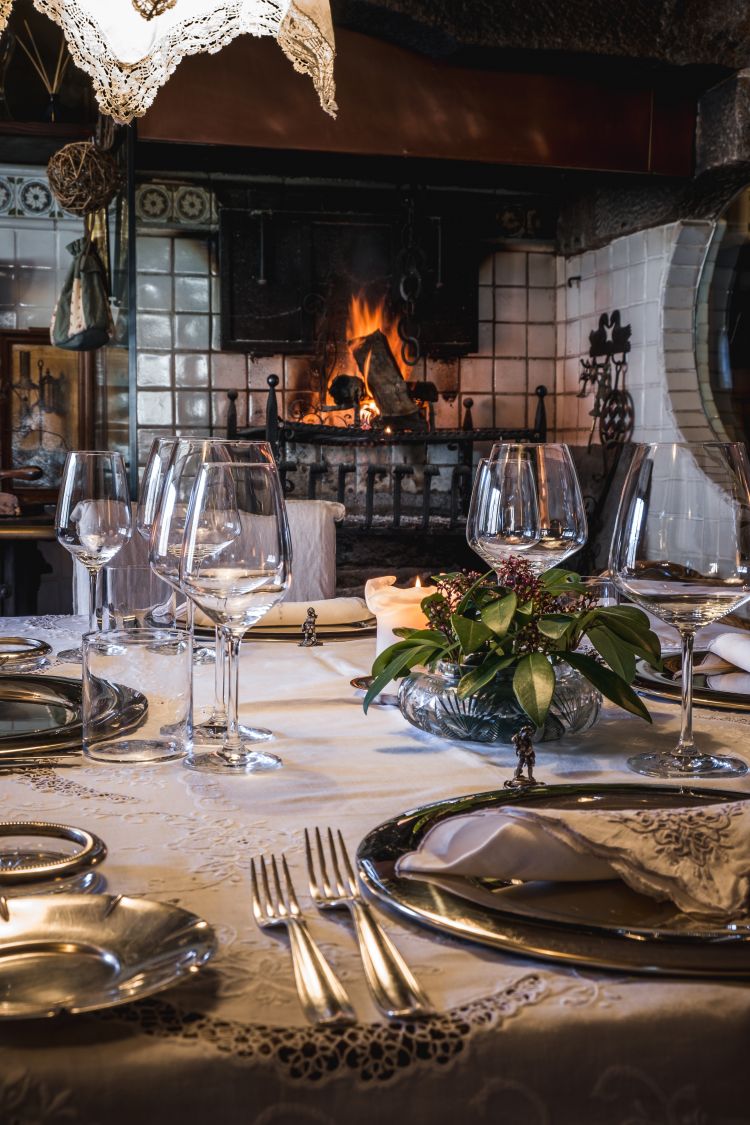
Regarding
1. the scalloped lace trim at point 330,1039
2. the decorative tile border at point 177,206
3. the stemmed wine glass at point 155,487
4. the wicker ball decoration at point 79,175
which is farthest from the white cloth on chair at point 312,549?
the decorative tile border at point 177,206

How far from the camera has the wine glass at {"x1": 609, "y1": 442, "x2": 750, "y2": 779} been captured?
2.82 ft

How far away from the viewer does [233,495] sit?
86 cm

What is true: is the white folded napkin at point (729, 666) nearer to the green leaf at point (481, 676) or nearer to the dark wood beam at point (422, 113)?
the green leaf at point (481, 676)

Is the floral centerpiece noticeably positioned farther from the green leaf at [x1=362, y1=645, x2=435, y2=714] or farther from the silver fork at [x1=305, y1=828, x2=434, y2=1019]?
the silver fork at [x1=305, y1=828, x2=434, y2=1019]

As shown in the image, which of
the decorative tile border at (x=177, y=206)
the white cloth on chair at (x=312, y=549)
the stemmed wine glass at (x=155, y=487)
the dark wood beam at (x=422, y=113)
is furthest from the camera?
the decorative tile border at (x=177, y=206)

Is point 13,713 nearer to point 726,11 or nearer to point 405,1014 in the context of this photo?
point 405,1014

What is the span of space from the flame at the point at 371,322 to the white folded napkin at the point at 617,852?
4.41 metres

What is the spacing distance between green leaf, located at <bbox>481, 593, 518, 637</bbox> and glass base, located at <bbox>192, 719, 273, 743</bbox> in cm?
21

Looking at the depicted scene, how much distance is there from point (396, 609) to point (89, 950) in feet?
2.09

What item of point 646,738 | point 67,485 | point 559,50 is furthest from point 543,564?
point 559,50

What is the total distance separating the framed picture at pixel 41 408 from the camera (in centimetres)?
507

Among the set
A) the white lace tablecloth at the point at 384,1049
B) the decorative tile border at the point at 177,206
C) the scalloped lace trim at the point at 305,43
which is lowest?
the white lace tablecloth at the point at 384,1049

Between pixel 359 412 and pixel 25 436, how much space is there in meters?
1.50

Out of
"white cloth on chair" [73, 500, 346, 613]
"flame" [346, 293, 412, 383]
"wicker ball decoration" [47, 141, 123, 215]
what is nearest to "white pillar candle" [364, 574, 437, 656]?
"white cloth on chair" [73, 500, 346, 613]
